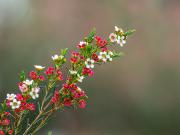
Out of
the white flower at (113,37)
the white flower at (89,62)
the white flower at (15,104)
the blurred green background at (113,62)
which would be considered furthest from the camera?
the blurred green background at (113,62)

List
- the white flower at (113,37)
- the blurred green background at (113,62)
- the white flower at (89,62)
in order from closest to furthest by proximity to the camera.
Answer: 1. the white flower at (89,62)
2. the white flower at (113,37)
3. the blurred green background at (113,62)

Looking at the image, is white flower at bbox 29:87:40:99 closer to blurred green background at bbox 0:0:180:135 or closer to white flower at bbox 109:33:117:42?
white flower at bbox 109:33:117:42

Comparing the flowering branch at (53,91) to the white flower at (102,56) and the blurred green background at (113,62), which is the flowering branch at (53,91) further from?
the blurred green background at (113,62)

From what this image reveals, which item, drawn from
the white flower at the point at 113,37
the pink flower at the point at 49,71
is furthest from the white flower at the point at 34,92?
the white flower at the point at 113,37

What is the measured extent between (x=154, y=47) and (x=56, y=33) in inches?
68.2

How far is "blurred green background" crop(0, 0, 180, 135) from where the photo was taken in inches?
365

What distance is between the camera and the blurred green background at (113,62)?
365 inches

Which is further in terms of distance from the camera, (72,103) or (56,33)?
(56,33)

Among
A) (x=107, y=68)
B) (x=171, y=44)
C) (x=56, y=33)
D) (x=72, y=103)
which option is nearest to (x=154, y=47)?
(x=171, y=44)

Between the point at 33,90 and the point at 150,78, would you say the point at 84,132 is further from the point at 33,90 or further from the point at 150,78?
the point at 33,90

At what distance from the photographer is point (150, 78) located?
31.6ft

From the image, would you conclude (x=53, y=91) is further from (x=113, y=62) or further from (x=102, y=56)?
(x=113, y=62)

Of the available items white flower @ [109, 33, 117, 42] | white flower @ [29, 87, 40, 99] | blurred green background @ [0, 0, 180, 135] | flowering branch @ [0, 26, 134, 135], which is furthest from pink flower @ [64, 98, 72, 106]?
blurred green background @ [0, 0, 180, 135]

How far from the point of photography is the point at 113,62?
965cm
